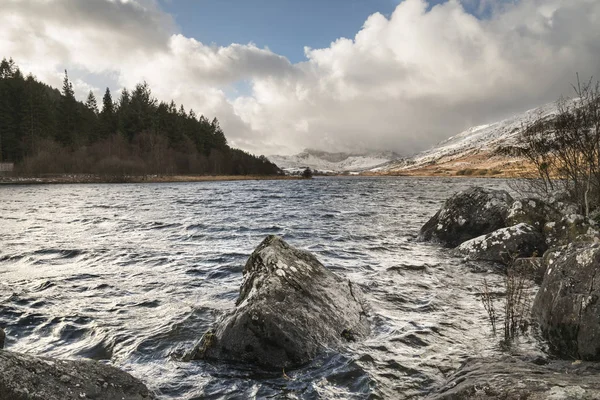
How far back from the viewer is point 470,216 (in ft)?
57.7

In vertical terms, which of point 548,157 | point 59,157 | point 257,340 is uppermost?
point 59,157

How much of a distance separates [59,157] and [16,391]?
334 ft

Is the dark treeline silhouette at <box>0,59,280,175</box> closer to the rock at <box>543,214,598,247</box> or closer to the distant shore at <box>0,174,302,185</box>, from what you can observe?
the distant shore at <box>0,174,302,185</box>

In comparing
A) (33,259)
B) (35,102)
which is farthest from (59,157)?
(33,259)

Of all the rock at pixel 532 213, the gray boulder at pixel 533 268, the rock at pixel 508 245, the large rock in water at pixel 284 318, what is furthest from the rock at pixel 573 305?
Answer: the rock at pixel 532 213

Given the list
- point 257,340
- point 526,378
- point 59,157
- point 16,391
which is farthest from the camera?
point 59,157

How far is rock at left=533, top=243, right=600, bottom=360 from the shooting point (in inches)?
239

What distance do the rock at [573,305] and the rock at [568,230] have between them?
5.53 meters

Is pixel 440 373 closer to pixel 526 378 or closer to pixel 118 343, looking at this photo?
pixel 526 378

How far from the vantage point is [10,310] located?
9.02m

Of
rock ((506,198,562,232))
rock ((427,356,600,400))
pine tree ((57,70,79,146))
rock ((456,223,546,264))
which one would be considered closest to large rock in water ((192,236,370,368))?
rock ((427,356,600,400))

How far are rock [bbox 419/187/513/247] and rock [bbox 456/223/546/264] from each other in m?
2.60

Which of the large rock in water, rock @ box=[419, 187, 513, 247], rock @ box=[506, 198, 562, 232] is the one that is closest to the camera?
the large rock in water

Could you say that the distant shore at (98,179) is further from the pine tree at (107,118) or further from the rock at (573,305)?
the rock at (573,305)
